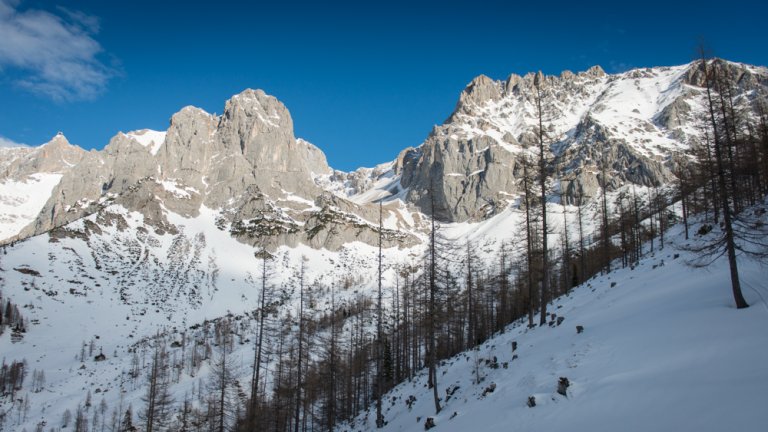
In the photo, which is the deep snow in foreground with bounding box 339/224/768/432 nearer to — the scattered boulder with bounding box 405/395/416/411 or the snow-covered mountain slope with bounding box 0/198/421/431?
the scattered boulder with bounding box 405/395/416/411

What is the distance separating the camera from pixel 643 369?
1279cm

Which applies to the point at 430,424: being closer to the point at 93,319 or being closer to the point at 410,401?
the point at 410,401

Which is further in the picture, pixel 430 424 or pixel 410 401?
pixel 410 401

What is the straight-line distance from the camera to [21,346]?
12756 centimetres

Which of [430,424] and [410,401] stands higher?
[430,424]

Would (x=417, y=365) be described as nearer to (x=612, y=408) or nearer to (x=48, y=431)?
(x=612, y=408)

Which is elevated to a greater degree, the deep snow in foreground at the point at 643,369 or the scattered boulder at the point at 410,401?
the deep snow in foreground at the point at 643,369

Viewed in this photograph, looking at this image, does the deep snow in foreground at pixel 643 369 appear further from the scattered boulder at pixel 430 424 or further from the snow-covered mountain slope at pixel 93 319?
the snow-covered mountain slope at pixel 93 319

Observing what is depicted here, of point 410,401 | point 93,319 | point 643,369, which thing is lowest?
point 93,319

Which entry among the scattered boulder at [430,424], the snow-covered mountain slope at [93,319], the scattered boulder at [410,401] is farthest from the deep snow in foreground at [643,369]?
the snow-covered mountain slope at [93,319]

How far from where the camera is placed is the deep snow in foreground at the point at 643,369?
384 inches

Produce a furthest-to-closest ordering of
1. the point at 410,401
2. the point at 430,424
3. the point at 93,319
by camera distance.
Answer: the point at 93,319, the point at 410,401, the point at 430,424

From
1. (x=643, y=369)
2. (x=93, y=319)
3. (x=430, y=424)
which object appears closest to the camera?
(x=643, y=369)

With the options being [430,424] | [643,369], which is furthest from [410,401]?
[643,369]
